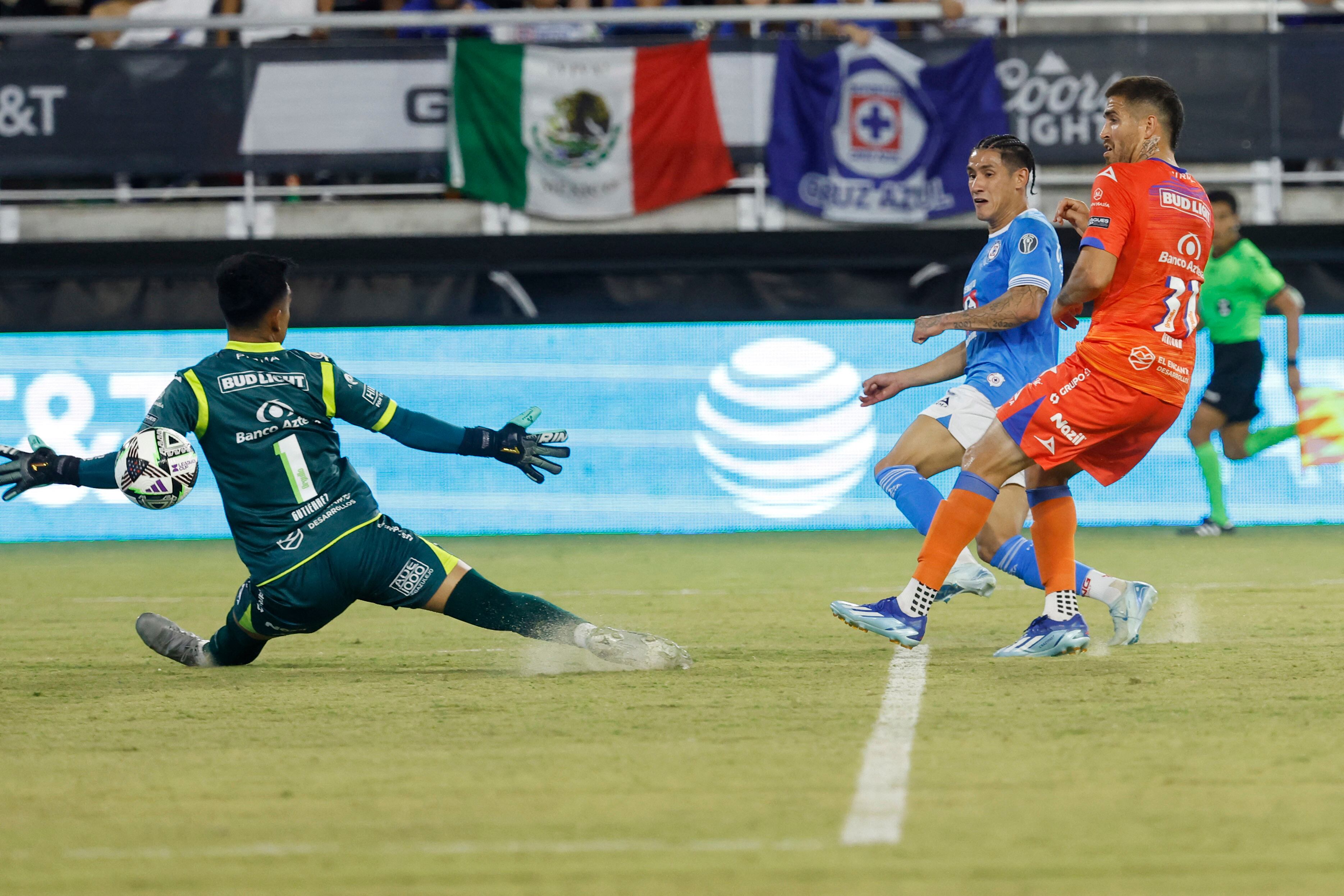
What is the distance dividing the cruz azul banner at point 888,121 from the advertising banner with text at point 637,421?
1.80 meters

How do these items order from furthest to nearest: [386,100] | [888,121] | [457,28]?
[457,28], [386,100], [888,121]

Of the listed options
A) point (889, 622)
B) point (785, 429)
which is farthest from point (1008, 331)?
point (785, 429)

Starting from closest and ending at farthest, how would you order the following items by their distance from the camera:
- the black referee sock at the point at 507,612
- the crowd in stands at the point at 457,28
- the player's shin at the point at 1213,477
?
the black referee sock at the point at 507,612
the player's shin at the point at 1213,477
the crowd in stands at the point at 457,28

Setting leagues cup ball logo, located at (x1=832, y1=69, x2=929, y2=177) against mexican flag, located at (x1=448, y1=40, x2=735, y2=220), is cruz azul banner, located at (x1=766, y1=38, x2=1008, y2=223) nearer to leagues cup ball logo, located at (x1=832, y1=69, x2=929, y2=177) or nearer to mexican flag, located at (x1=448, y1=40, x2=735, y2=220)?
leagues cup ball logo, located at (x1=832, y1=69, x2=929, y2=177)

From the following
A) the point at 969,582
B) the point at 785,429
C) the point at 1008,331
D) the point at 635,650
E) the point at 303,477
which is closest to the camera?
the point at 303,477

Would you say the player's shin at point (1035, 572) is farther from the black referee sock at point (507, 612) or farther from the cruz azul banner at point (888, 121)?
the cruz azul banner at point (888, 121)

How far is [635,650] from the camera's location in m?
5.49

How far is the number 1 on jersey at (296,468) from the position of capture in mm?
5355

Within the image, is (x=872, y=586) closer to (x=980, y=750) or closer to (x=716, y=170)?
(x=980, y=750)

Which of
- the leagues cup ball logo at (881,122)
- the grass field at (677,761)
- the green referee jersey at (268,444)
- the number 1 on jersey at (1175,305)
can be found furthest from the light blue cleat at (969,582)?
the leagues cup ball logo at (881,122)

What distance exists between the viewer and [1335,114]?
42.6ft

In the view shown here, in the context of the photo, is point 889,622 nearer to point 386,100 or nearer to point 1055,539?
point 1055,539

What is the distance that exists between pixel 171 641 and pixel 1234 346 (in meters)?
8.04

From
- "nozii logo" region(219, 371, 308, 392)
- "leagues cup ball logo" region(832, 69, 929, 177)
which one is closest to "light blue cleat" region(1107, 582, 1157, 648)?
"nozii logo" region(219, 371, 308, 392)
